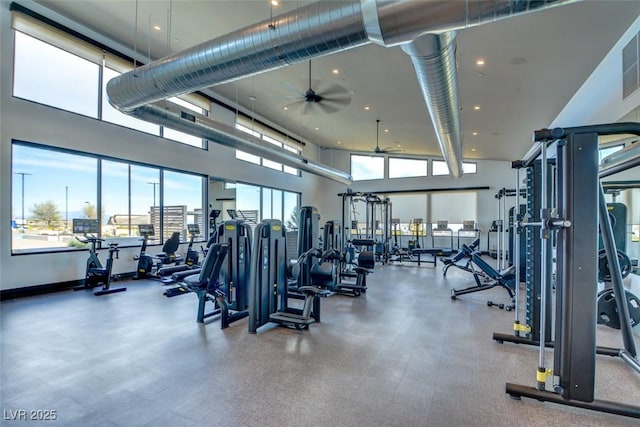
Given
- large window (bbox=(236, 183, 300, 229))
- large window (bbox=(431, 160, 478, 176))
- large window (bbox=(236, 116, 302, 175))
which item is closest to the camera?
large window (bbox=(236, 116, 302, 175))

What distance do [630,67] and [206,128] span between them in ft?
22.3

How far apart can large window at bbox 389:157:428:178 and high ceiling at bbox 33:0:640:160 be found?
459 centimetres

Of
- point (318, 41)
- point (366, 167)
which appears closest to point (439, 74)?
point (318, 41)

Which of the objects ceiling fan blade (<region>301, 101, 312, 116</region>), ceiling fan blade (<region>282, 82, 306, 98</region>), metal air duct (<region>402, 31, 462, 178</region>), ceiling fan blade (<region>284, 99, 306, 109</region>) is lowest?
metal air duct (<region>402, 31, 462, 178</region>)

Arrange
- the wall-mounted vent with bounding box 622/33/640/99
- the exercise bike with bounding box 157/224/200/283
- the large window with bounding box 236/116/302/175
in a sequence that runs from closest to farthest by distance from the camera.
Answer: the wall-mounted vent with bounding box 622/33/640/99
the exercise bike with bounding box 157/224/200/283
the large window with bounding box 236/116/302/175

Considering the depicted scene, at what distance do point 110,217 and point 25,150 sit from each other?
1.88 m

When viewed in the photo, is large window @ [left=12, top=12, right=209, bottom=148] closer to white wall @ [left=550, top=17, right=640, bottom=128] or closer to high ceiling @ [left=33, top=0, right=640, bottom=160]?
high ceiling @ [left=33, top=0, right=640, bottom=160]

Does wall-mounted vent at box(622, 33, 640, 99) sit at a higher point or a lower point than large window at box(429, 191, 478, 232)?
higher

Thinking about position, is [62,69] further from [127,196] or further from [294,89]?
[294,89]

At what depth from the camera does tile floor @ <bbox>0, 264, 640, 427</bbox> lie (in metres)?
2.04

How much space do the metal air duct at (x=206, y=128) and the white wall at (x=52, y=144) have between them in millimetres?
1549

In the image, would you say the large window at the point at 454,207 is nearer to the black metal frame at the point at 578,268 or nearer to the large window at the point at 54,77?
the black metal frame at the point at 578,268

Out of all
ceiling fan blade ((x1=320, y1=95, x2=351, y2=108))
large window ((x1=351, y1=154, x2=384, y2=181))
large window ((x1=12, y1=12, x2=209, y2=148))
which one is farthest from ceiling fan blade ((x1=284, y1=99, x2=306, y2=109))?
large window ((x1=351, y1=154, x2=384, y2=181))

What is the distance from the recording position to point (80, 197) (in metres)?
6.13
